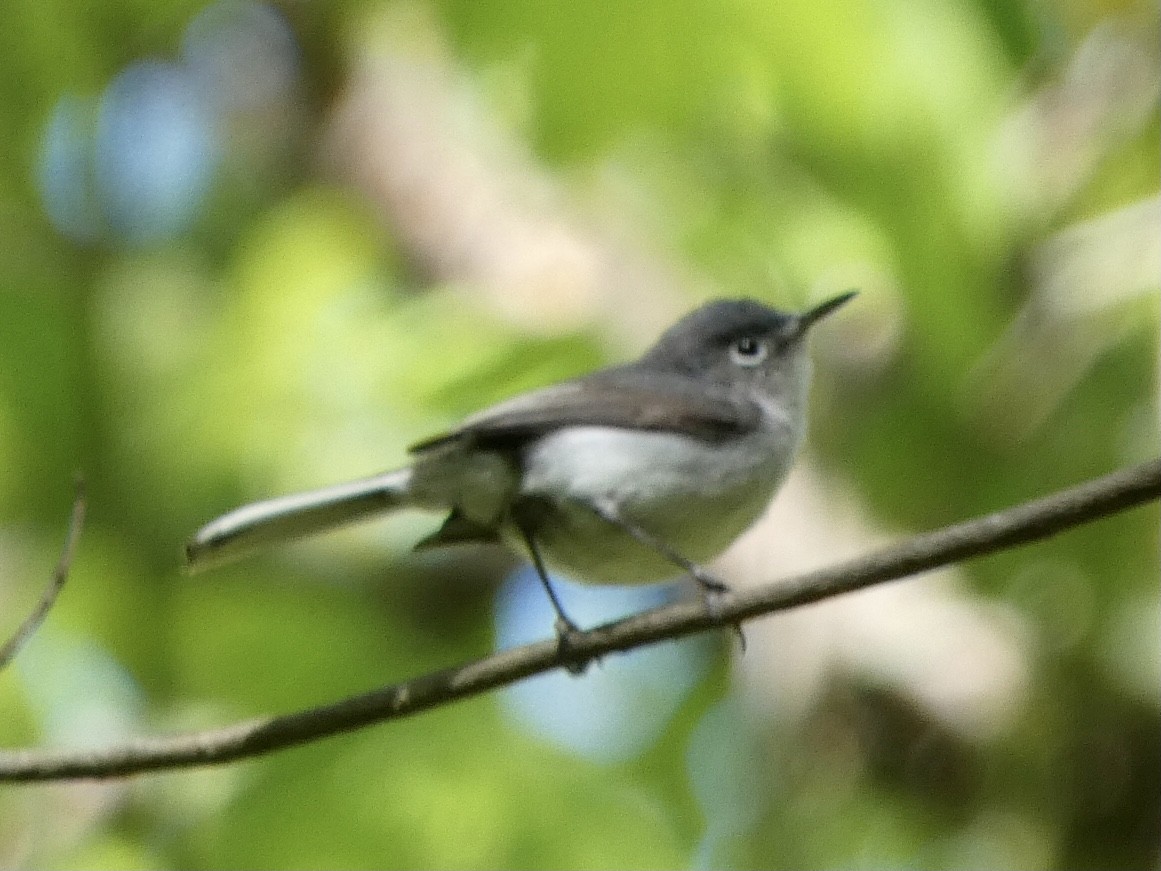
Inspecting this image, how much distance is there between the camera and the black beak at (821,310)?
3.31 meters

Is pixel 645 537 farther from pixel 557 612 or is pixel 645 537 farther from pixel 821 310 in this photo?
pixel 821 310

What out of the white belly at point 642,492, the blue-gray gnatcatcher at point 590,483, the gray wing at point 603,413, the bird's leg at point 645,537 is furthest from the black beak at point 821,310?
the bird's leg at point 645,537

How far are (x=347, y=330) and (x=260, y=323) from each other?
0.70 ft

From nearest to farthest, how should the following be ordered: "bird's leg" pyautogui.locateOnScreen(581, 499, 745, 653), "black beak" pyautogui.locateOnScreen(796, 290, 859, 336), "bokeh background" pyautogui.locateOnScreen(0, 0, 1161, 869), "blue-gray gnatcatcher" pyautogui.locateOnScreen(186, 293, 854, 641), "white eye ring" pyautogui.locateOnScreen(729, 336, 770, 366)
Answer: "bokeh background" pyautogui.locateOnScreen(0, 0, 1161, 869)
"bird's leg" pyautogui.locateOnScreen(581, 499, 745, 653)
"blue-gray gnatcatcher" pyautogui.locateOnScreen(186, 293, 854, 641)
"black beak" pyautogui.locateOnScreen(796, 290, 859, 336)
"white eye ring" pyautogui.locateOnScreen(729, 336, 770, 366)

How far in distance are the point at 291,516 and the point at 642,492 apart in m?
0.71

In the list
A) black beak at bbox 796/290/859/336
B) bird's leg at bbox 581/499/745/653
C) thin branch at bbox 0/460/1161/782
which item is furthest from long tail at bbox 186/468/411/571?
black beak at bbox 796/290/859/336

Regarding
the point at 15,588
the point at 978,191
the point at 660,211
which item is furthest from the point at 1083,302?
the point at 15,588

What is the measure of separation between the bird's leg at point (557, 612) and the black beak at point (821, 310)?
0.91 metres

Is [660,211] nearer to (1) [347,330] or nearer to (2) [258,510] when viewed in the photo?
(1) [347,330]

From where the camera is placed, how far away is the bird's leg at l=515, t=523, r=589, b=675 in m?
2.11

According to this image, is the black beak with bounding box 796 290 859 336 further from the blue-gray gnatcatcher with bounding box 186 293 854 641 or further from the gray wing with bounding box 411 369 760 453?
the gray wing with bounding box 411 369 760 453

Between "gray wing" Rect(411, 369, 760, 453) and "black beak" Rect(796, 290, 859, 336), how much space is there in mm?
337

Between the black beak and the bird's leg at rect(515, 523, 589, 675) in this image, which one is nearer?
the bird's leg at rect(515, 523, 589, 675)

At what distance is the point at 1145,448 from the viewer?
12.4ft
